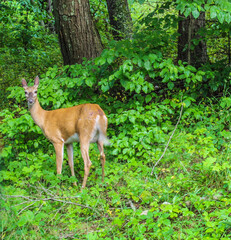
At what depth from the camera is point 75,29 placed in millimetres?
6707

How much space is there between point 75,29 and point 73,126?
260cm

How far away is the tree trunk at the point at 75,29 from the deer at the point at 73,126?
1.86m

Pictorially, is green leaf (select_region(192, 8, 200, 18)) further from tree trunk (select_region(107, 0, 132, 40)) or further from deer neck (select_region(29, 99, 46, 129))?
tree trunk (select_region(107, 0, 132, 40))

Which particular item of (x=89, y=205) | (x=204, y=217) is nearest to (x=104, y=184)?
(x=89, y=205)

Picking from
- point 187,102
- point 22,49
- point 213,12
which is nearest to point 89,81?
point 187,102

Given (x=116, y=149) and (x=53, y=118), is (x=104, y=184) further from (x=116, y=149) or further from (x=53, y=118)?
(x=53, y=118)

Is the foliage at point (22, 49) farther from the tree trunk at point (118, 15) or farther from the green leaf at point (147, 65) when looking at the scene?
the green leaf at point (147, 65)

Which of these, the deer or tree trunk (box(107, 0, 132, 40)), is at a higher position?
tree trunk (box(107, 0, 132, 40))

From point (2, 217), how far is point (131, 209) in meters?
1.43

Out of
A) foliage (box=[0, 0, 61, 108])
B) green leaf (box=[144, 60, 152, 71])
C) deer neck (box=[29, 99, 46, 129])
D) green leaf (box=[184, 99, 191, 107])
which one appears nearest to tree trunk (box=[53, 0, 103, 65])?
green leaf (box=[144, 60, 152, 71])

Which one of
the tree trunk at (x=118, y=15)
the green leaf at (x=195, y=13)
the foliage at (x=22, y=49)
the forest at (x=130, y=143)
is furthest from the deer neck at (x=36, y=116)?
the tree trunk at (x=118, y=15)

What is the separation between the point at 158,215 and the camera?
3.30 meters

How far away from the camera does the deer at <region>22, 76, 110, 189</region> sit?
4859mm

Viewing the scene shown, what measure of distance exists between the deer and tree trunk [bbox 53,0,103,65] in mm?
1856
